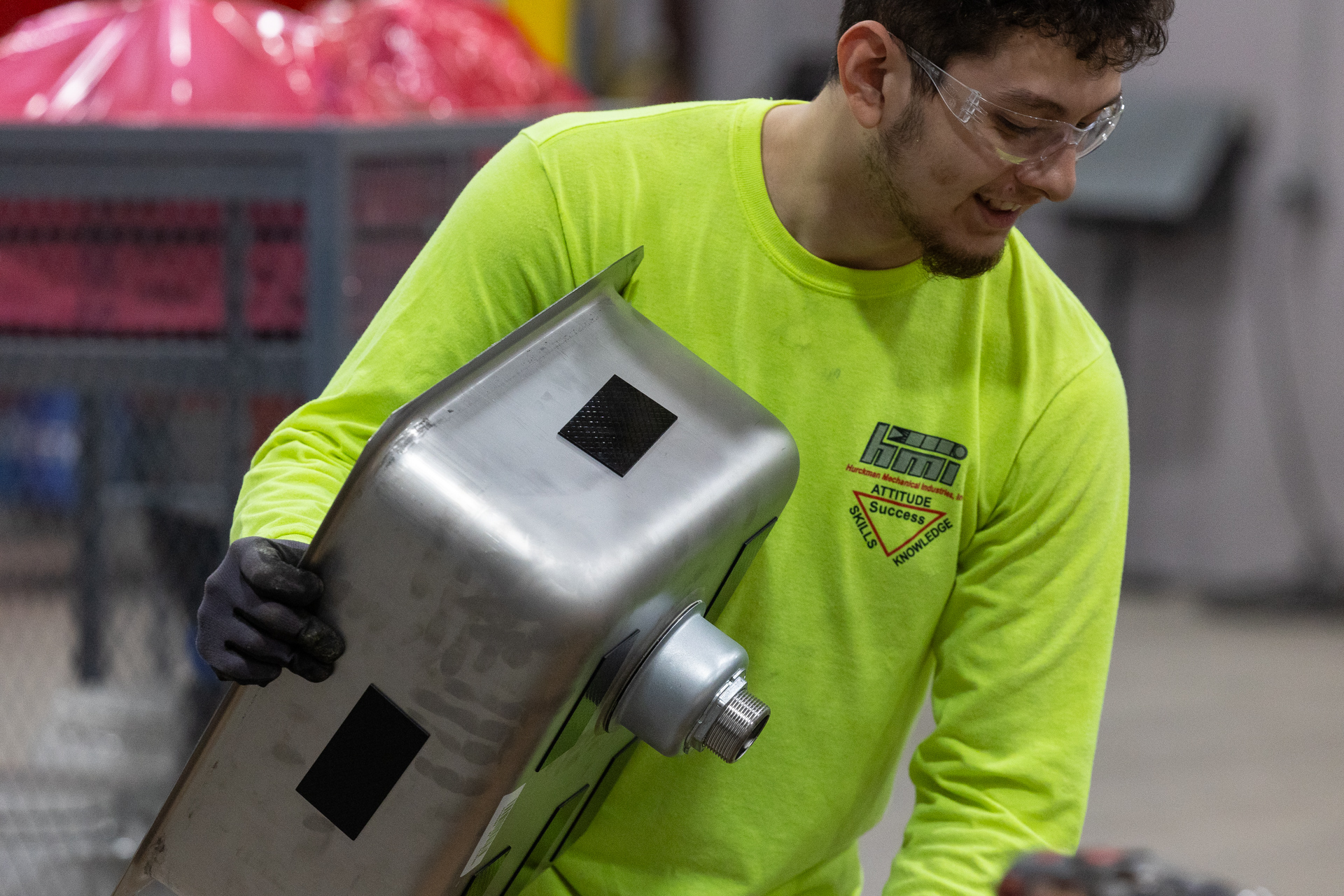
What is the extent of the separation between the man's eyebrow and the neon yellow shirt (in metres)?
0.15

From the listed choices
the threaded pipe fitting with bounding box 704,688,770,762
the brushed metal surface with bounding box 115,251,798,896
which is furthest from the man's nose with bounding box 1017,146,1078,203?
the threaded pipe fitting with bounding box 704,688,770,762

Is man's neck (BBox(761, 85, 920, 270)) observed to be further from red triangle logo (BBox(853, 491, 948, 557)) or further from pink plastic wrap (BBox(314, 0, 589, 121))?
pink plastic wrap (BBox(314, 0, 589, 121))

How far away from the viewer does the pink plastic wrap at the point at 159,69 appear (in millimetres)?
2305

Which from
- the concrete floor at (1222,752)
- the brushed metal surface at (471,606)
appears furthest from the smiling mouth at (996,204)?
the concrete floor at (1222,752)

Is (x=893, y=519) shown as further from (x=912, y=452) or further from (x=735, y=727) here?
(x=735, y=727)

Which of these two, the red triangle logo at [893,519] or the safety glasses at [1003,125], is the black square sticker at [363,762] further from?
the safety glasses at [1003,125]

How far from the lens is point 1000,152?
1.07 m

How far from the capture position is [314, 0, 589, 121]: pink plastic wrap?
8.11 feet

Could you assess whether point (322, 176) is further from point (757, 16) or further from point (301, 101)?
point (757, 16)

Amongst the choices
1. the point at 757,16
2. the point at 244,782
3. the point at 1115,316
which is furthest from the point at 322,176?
the point at 757,16

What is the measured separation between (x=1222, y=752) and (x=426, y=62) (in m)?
2.50

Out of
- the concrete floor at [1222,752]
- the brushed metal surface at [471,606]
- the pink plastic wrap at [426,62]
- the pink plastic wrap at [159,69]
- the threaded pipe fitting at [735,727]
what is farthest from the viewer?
the concrete floor at [1222,752]

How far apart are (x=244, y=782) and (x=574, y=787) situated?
0.25 m

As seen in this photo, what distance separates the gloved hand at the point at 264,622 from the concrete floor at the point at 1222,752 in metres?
2.19
